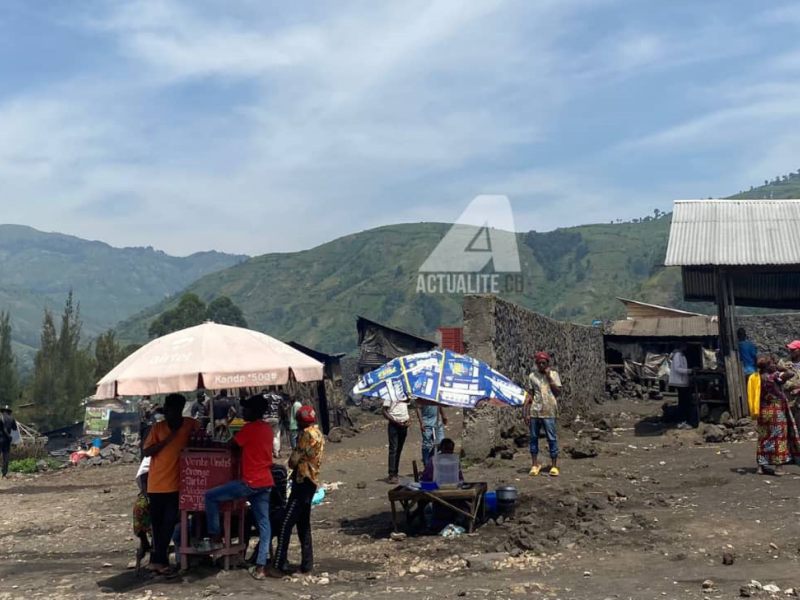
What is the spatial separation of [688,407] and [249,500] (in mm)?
12512

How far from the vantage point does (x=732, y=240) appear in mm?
16625

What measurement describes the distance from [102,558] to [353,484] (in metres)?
4.52

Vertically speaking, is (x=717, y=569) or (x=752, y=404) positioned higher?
(x=752, y=404)

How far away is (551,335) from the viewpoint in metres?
19.3

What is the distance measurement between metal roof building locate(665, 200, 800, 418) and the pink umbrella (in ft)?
33.2

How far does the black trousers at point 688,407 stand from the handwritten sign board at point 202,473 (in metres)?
11.8

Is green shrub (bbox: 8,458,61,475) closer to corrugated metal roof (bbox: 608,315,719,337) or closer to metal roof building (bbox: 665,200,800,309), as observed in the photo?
metal roof building (bbox: 665,200,800,309)

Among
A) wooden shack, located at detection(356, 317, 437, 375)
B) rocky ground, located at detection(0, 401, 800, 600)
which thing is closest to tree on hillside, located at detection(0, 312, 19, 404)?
wooden shack, located at detection(356, 317, 437, 375)

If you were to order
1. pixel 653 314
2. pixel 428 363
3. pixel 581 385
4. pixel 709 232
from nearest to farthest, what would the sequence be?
pixel 428 363 < pixel 709 232 < pixel 581 385 < pixel 653 314

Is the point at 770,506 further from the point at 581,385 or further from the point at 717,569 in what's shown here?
the point at 581,385

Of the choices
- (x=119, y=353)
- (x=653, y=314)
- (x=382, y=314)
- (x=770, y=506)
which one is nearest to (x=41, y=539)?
(x=770, y=506)

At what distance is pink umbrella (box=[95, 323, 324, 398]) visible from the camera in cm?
710

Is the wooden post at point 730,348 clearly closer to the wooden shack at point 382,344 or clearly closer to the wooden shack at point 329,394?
the wooden shack at point 329,394

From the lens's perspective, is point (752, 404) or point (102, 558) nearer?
point (102, 558)
